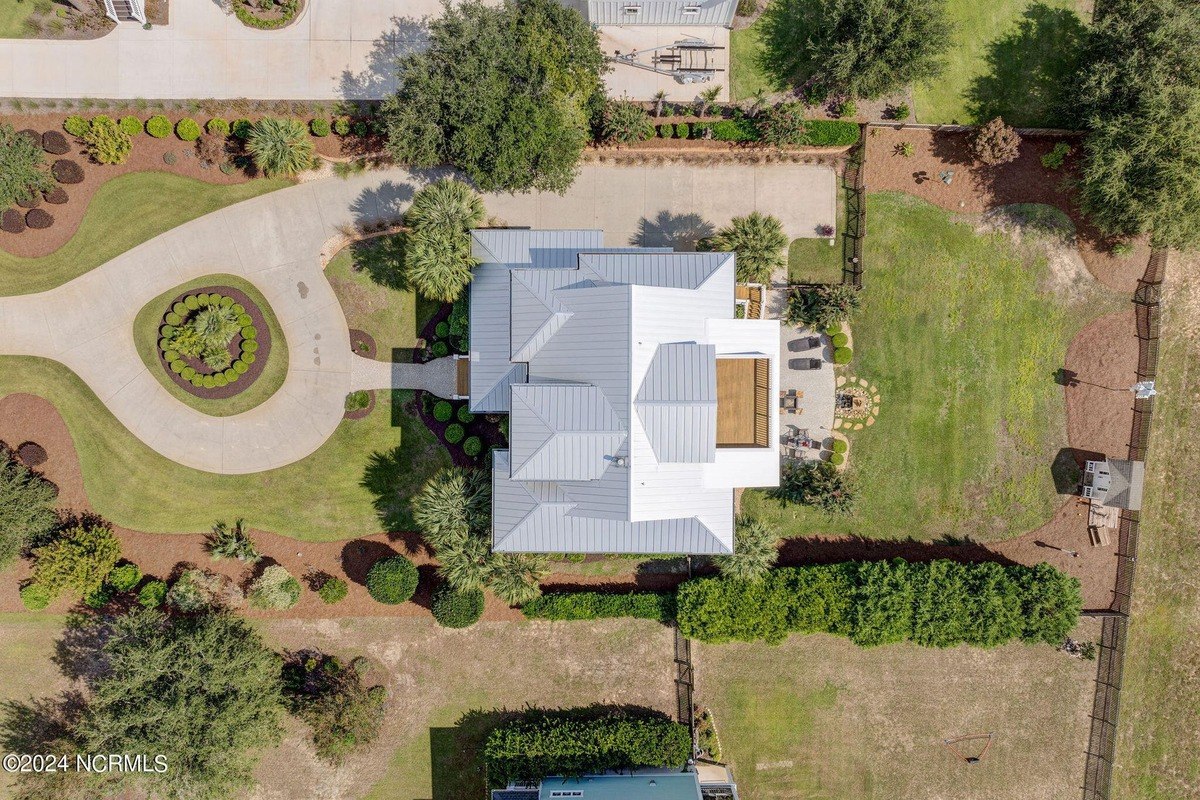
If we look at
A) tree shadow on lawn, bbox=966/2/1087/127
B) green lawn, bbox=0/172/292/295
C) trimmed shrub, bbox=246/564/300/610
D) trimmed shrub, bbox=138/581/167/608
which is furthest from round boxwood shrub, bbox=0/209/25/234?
tree shadow on lawn, bbox=966/2/1087/127

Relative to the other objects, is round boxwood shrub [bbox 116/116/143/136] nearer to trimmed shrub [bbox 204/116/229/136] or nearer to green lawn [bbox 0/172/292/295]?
green lawn [bbox 0/172/292/295]

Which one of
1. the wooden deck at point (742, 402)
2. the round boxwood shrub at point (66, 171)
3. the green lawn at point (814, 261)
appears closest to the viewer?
the wooden deck at point (742, 402)

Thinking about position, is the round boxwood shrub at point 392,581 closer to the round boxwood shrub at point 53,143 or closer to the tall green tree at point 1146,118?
the round boxwood shrub at point 53,143

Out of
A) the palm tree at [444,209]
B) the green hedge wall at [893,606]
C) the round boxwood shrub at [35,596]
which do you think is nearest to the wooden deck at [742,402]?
the green hedge wall at [893,606]

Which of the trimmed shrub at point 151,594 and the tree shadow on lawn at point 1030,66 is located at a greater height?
the tree shadow on lawn at point 1030,66

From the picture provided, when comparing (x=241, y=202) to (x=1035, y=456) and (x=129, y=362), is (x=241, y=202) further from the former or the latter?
(x=1035, y=456)

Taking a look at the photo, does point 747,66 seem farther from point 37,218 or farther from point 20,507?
point 20,507

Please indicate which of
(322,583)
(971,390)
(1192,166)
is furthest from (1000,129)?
(322,583)

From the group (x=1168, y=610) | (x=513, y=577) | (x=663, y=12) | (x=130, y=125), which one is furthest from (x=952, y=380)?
(x=130, y=125)
